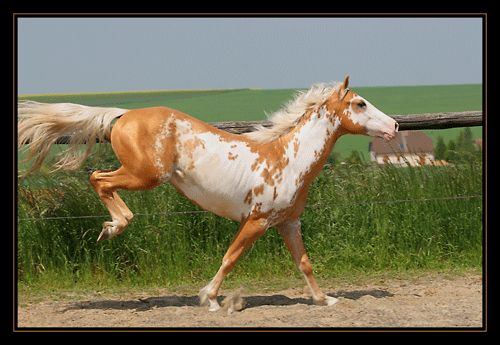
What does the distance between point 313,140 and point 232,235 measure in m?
1.92

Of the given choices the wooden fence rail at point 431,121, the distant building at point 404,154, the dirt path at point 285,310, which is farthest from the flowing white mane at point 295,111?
the distant building at point 404,154

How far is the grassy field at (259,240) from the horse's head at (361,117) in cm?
93

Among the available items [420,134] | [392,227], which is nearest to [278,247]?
[392,227]

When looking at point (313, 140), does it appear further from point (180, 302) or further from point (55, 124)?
point (55, 124)

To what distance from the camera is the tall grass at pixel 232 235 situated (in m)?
5.30

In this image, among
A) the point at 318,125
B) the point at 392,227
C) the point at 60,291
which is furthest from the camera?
the point at 392,227

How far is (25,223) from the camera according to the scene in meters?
5.40

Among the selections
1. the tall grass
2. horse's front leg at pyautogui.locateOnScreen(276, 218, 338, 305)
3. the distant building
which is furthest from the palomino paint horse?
the distant building

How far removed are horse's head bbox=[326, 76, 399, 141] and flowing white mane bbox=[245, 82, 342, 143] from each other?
0.43 ft

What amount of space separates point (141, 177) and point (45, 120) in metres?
0.97

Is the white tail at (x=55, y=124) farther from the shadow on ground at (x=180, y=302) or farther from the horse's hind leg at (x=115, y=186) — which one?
the shadow on ground at (x=180, y=302)

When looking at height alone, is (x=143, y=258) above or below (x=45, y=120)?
below

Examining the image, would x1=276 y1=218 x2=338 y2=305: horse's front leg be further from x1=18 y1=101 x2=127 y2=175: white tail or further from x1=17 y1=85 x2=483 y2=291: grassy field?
x1=18 y1=101 x2=127 y2=175: white tail

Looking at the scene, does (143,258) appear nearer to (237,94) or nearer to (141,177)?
(141,177)
